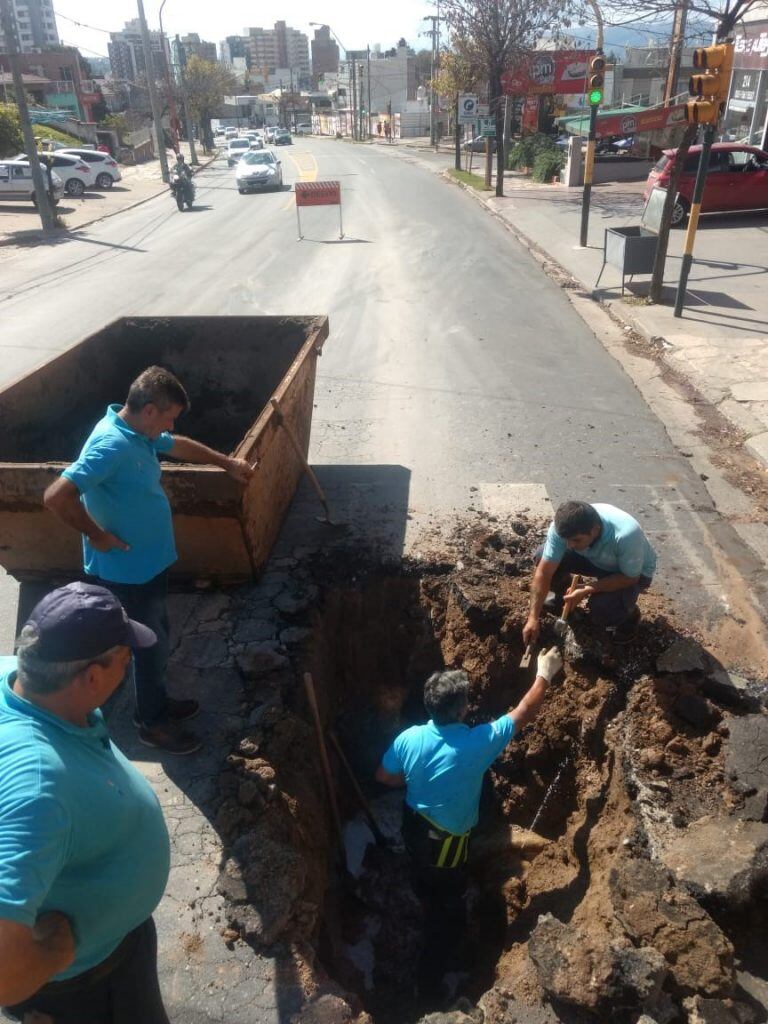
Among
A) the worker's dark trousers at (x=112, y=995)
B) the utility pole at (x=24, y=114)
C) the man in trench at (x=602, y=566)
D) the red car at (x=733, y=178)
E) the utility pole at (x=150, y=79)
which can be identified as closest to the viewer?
the worker's dark trousers at (x=112, y=995)

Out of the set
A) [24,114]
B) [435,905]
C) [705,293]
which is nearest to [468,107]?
[24,114]

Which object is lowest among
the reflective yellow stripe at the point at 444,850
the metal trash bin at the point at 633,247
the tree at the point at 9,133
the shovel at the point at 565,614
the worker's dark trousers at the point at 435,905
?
the worker's dark trousers at the point at 435,905

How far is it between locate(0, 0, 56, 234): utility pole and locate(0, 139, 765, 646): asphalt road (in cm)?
126

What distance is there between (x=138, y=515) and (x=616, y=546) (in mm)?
2706

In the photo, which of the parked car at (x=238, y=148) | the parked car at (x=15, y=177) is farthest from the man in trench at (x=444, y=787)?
the parked car at (x=238, y=148)

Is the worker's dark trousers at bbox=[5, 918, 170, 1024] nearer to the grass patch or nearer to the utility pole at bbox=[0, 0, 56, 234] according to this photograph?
the utility pole at bbox=[0, 0, 56, 234]

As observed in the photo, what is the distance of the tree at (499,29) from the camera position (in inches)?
1019

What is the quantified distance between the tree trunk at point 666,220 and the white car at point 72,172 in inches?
1037

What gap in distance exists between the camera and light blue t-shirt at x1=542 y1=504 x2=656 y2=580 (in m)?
4.48

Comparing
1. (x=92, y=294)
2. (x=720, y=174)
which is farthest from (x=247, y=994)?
(x=720, y=174)

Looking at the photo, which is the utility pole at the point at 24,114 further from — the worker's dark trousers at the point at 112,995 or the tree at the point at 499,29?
the worker's dark trousers at the point at 112,995

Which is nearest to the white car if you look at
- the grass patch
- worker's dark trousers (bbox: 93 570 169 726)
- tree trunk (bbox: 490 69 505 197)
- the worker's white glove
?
the grass patch

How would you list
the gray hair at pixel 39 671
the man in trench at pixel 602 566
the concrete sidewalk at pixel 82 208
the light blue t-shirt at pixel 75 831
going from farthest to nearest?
1. the concrete sidewalk at pixel 82 208
2. the man in trench at pixel 602 566
3. the gray hair at pixel 39 671
4. the light blue t-shirt at pixel 75 831

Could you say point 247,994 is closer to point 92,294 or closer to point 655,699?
point 655,699
